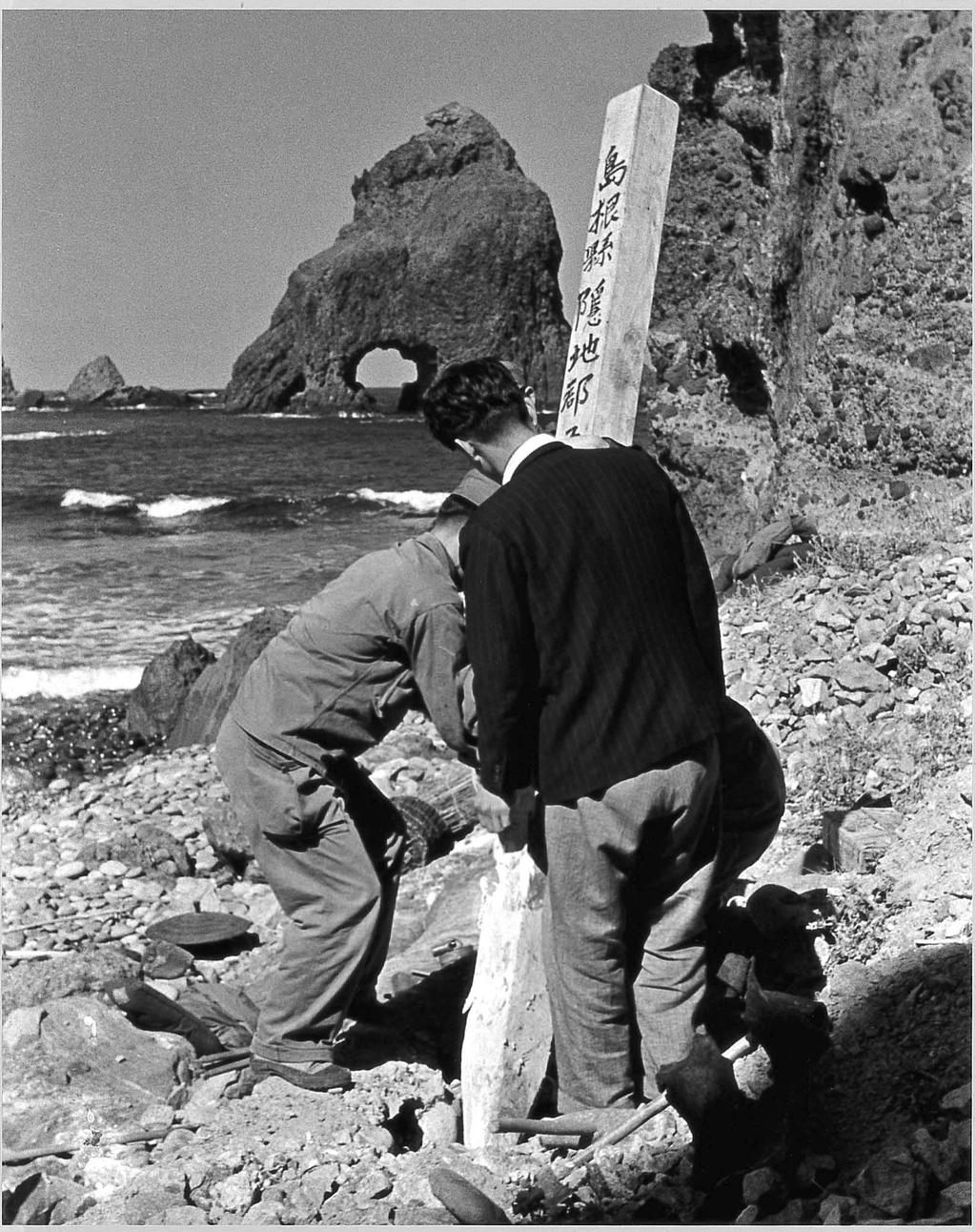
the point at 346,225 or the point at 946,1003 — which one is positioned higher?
the point at 346,225

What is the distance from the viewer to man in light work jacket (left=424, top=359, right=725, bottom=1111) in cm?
249

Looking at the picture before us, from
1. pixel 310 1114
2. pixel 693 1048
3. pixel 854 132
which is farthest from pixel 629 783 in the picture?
pixel 854 132

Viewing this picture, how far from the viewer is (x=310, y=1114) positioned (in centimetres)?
306

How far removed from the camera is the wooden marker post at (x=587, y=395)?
2.87m

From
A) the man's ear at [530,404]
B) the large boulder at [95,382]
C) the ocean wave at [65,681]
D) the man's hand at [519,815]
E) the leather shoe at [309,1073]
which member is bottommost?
the ocean wave at [65,681]

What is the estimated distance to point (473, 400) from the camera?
2.60 metres

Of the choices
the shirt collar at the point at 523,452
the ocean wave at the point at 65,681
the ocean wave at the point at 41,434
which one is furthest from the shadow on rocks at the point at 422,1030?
the ocean wave at the point at 41,434

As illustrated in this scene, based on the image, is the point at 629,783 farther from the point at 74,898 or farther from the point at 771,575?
the point at 771,575

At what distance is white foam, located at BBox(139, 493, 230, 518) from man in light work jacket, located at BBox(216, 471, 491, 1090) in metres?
13.1

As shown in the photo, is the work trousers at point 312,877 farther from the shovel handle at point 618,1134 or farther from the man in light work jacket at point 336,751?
the shovel handle at point 618,1134

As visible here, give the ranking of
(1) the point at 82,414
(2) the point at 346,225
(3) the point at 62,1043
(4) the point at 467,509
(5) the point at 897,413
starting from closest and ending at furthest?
(4) the point at 467,509
(3) the point at 62,1043
(5) the point at 897,413
(2) the point at 346,225
(1) the point at 82,414

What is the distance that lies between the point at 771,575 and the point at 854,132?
2.34 meters

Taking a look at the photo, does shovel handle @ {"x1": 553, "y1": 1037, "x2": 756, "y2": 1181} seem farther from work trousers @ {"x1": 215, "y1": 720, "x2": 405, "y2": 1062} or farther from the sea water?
the sea water

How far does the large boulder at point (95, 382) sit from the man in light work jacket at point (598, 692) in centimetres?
784
